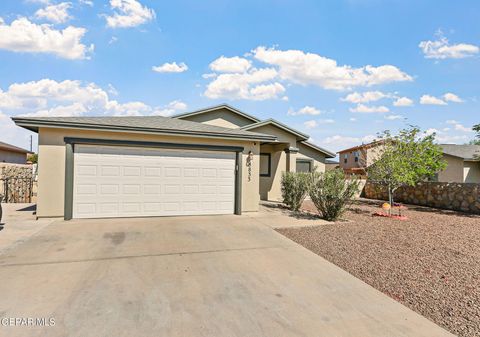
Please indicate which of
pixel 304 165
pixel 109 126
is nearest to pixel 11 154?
pixel 109 126

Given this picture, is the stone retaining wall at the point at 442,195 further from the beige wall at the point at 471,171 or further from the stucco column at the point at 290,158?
the beige wall at the point at 471,171

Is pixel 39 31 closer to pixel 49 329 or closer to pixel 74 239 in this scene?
pixel 74 239

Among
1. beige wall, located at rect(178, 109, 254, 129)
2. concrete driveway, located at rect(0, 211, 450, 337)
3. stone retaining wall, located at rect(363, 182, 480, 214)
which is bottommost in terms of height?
concrete driveway, located at rect(0, 211, 450, 337)

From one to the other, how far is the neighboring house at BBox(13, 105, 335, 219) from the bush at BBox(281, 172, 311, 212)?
1963mm

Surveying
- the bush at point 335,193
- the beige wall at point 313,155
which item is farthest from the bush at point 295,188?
the beige wall at point 313,155

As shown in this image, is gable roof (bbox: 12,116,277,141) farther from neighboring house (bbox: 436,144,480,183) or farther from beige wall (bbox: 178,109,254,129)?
neighboring house (bbox: 436,144,480,183)

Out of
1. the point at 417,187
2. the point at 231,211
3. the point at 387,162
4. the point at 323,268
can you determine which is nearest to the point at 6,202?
the point at 231,211

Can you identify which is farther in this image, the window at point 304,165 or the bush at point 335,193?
the window at point 304,165

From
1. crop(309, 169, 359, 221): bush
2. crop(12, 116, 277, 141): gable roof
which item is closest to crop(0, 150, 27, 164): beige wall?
crop(12, 116, 277, 141): gable roof

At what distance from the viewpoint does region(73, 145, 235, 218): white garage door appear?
8.73 meters

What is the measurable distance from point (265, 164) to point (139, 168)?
28.8 ft

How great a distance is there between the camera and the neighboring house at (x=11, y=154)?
27.8 m

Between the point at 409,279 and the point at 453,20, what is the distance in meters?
12.2

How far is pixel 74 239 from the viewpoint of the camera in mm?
6406
